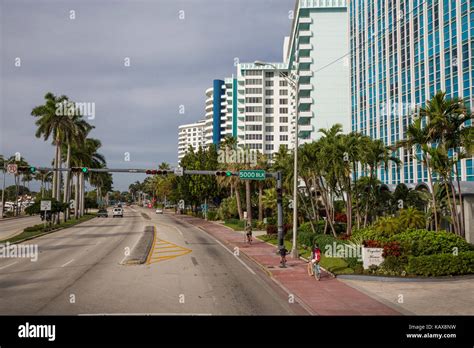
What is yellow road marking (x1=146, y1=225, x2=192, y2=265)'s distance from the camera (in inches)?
1060

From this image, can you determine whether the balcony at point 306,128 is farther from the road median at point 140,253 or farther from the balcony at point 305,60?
the road median at point 140,253

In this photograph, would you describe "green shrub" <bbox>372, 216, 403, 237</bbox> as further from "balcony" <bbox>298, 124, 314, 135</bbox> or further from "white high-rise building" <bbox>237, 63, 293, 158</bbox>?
"white high-rise building" <bbox>237, 63, 293, 158</bbox>

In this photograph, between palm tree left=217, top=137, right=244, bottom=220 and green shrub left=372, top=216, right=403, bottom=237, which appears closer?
green shrub left=372, top=216, right=403, bottom=237

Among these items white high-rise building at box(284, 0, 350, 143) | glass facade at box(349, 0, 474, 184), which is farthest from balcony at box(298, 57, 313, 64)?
glass facade at box(349, 0, 474, 184)

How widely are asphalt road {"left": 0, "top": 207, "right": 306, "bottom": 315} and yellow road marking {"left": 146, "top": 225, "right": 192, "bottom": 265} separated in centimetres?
16

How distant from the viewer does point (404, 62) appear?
5772 cm

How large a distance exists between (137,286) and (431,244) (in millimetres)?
14512

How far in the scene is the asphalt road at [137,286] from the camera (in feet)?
46.3

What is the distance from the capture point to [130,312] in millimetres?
13367

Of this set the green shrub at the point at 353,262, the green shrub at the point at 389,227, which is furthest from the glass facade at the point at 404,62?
the green shrub at the point at 353,262

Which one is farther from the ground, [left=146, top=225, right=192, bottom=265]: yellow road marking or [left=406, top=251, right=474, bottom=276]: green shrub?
[left=406, top=251, right=474, bottom=276]: green shrub
